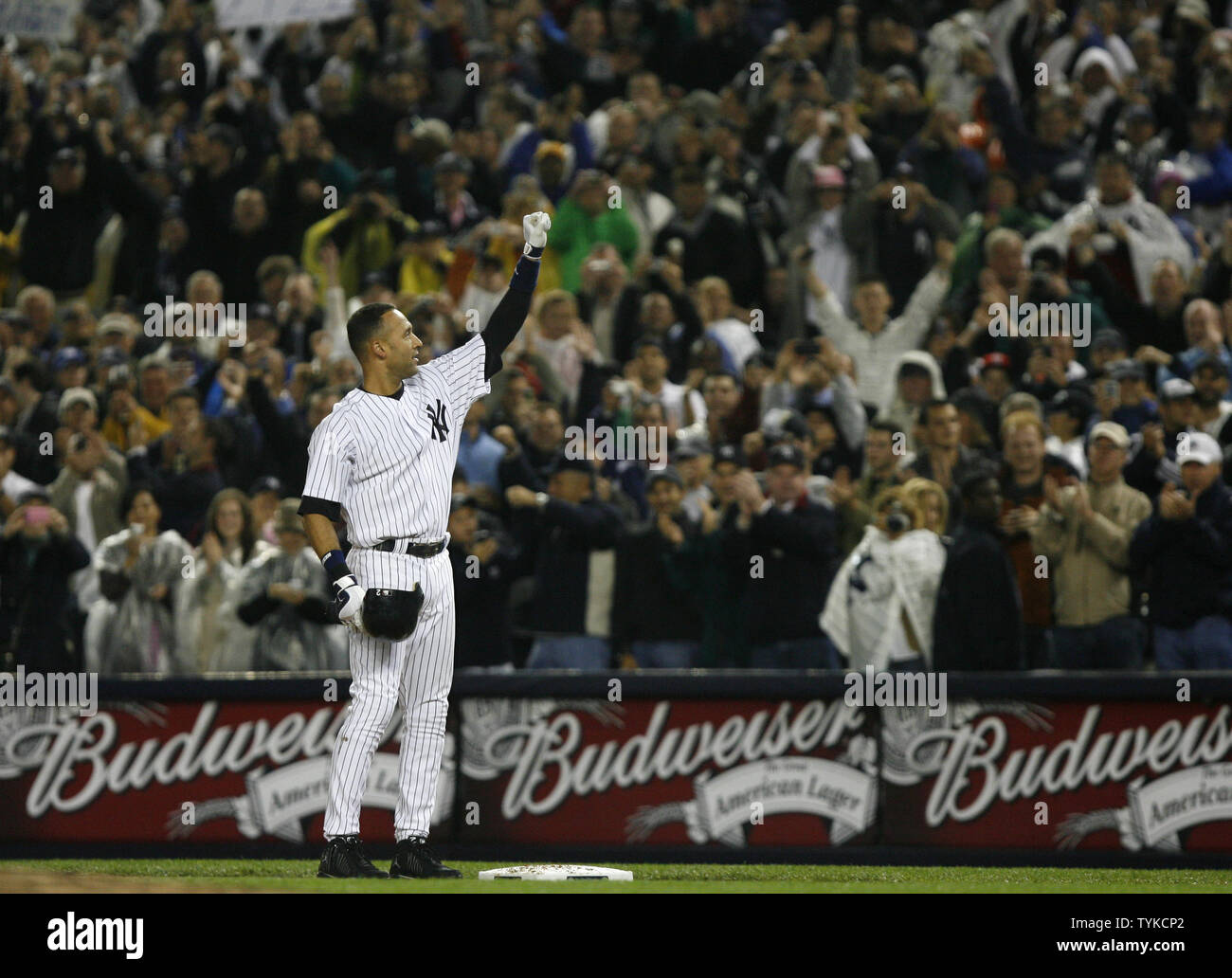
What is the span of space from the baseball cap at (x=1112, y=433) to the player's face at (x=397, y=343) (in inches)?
177

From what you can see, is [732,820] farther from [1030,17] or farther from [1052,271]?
[1030,17]

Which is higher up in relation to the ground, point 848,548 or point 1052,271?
point 1052,271

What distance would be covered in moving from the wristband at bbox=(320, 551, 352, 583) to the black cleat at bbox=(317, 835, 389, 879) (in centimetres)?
102

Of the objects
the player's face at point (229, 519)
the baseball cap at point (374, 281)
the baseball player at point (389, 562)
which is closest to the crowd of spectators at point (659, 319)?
the player's face at point (229, 519)

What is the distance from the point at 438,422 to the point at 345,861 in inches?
69.5

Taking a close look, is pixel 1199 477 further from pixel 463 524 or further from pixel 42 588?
pixel 42 588

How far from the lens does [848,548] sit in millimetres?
11758

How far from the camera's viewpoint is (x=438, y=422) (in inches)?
320

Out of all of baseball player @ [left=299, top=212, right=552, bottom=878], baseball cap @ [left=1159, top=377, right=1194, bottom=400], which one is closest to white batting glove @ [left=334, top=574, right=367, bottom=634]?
baseball player @ [left=299, top=212, right=552, bottom=878]

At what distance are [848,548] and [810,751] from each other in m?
1.56

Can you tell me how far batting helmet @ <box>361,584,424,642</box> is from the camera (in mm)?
7672

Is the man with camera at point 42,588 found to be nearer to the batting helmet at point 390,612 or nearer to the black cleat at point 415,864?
the black cleat at point 415,864
